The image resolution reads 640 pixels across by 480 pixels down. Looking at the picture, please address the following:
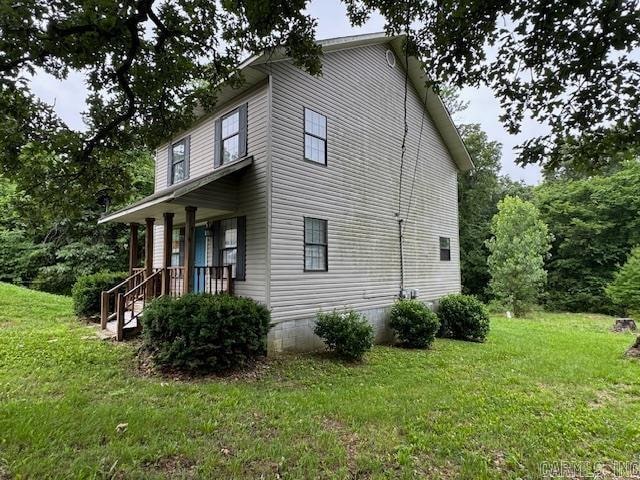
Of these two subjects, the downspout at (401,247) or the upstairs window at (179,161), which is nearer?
the upstairs window at (179,161)

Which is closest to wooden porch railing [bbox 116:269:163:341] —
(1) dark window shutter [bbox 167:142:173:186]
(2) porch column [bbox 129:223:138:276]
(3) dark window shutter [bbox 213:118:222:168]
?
(2) porch column [bbox 129:223:138:276]

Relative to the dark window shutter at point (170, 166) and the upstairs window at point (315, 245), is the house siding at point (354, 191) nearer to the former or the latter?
the upstairs window at point (315, 245)

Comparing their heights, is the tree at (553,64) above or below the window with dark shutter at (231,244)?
above

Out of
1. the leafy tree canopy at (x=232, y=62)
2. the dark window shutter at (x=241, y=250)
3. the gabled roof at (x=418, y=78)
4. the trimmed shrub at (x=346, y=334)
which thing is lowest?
the trimmed shrub at (x=346, y=334)

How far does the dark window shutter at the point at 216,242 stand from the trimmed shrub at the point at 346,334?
10.3 feet

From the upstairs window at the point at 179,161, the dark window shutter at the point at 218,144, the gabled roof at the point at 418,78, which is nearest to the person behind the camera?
the gabled roof at the point at 418,78

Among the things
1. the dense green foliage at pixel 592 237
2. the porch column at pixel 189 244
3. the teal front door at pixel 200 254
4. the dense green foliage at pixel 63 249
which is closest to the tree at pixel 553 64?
the porch column at pixel 189 244

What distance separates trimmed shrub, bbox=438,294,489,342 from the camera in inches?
452

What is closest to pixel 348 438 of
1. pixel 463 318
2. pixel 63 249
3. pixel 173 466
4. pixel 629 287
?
pixel 173 466

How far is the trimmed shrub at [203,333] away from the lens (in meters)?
6.18

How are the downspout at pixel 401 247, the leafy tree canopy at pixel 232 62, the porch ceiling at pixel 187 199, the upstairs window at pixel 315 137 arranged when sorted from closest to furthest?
1. the leafy tree canopy at pixel 232 62
2. the porch ceiling at pixel 187 199
3. the upstairs window at pixel 315 137
4. the downspout at pixel 401 247

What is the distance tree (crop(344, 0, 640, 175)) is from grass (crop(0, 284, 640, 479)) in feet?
10.7

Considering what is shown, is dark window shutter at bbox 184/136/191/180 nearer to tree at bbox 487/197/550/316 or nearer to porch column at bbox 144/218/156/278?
porch column at bbox 144/218/156/278

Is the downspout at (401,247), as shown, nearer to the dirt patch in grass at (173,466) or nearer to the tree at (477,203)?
the dirt patch in grass at (173,466)
